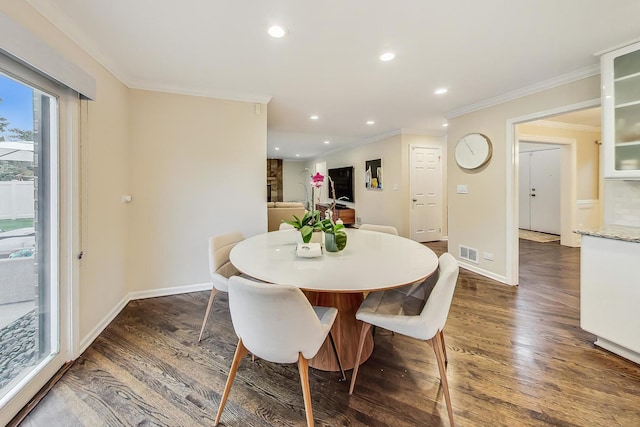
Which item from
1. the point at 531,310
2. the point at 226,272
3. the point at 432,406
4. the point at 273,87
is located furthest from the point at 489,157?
the point at 226,272

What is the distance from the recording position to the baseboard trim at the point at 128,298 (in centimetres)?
202

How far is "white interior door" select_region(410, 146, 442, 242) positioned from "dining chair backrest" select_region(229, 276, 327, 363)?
469cm

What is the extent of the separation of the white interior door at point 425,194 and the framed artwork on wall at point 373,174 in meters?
0.79

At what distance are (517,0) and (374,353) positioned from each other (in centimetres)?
243

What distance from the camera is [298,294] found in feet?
3.69

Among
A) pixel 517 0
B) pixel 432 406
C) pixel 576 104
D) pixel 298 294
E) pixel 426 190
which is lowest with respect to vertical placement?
pixel 432 406

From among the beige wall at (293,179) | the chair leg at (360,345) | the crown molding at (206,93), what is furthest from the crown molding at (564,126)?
the beige wall at (293,179)

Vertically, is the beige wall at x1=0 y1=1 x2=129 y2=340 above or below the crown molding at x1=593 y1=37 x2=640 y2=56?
below

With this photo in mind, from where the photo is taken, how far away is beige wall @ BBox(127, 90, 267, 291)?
113 inches

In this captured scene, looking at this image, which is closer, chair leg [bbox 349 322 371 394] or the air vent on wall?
chair leg [bbox 349 322 371 394]

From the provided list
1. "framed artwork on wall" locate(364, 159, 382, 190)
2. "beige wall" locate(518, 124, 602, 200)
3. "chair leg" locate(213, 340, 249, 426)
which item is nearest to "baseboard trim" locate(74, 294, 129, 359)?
"chair leg" locate(213, 340, 249, 426)

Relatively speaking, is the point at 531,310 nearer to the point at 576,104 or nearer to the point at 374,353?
the point at 374,353

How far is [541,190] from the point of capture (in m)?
6.41

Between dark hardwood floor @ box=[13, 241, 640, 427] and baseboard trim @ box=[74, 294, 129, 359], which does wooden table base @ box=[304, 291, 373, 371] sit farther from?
baseboard trim @ box=[74, 294, 129, 359]
